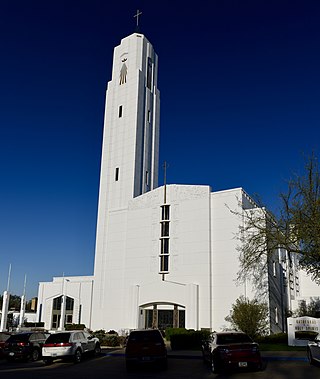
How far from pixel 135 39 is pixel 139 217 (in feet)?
75.3

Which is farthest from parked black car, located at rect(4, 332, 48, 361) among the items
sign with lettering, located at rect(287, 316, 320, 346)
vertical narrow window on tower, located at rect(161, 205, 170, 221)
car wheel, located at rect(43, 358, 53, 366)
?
vertical narrow window on tower, located at rect(161, 205, 170, 221)

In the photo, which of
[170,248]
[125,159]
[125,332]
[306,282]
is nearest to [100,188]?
[125,159]

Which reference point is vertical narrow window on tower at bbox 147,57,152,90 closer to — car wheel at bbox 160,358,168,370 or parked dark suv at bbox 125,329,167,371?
parked dark suv at bbox 125,329,167,371

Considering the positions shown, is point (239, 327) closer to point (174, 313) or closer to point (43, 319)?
point (174, 313)

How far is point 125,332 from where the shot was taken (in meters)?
38.5

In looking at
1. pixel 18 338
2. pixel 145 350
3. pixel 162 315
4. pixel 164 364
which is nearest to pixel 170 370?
pixel 164 364

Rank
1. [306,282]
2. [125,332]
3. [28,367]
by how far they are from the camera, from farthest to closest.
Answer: [306,282], [125,332], [28,367]

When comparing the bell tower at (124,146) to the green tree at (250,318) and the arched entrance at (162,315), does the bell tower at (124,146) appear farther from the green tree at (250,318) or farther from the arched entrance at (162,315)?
the green tree at (250,318)

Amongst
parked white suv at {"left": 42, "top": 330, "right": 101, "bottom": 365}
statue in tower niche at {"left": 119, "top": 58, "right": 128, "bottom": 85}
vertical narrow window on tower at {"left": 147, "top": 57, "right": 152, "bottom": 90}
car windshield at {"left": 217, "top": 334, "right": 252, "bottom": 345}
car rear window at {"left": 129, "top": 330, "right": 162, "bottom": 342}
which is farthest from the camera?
vertical narrow window on tower at {"left": 147, "top": 57, "right": 152, "bottom": 90}

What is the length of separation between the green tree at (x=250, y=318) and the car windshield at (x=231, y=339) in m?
16.7

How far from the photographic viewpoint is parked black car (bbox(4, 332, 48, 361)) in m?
22.8

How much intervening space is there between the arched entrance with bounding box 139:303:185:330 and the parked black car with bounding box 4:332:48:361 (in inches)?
684

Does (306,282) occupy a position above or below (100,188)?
below

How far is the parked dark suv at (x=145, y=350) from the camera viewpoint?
17.9 metres
